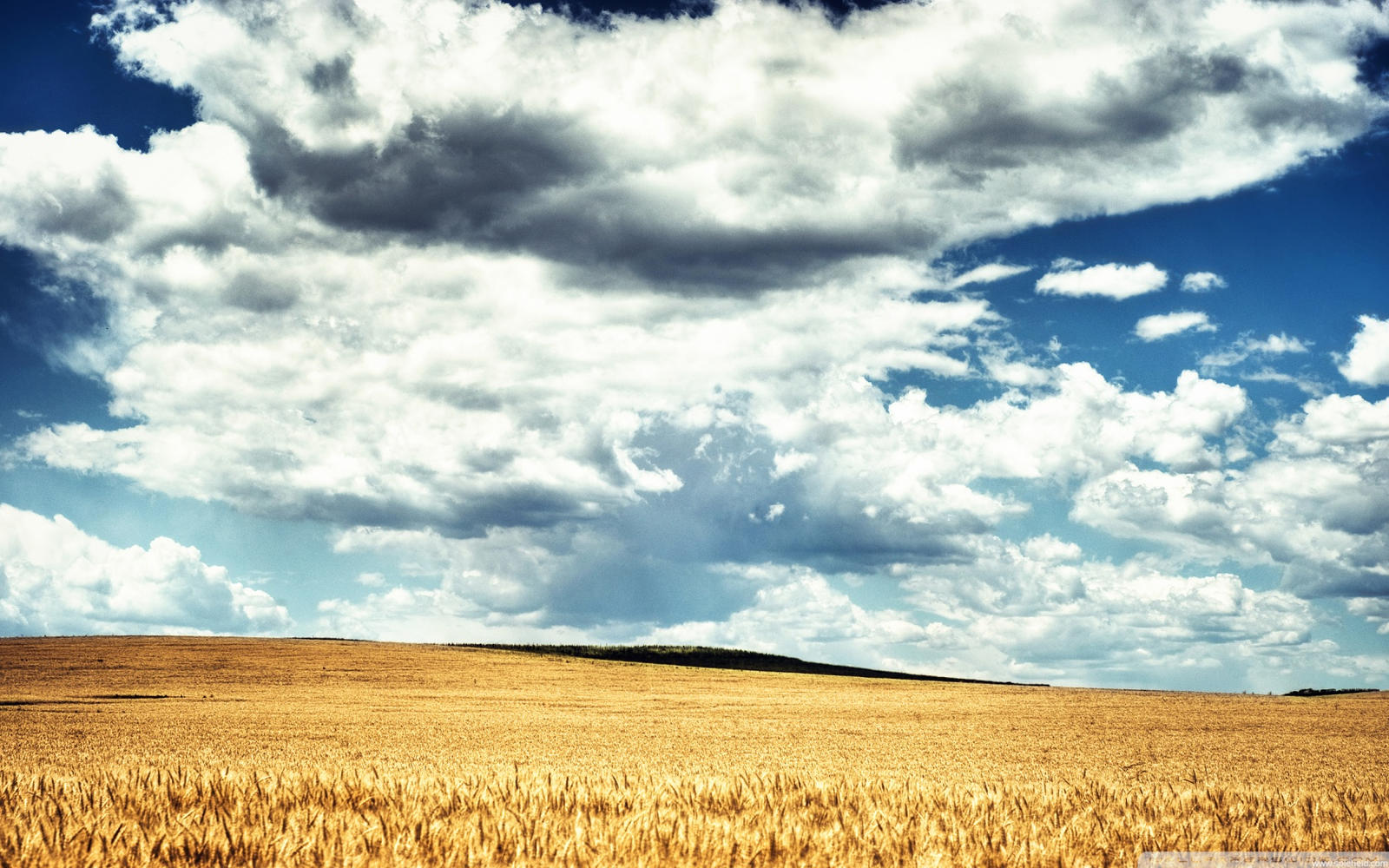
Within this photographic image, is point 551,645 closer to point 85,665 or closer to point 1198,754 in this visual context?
point 85,665

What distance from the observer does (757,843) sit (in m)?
7.55

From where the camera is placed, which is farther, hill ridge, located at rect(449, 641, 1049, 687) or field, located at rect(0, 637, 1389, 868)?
hill ridge, located at rect(449, 641, 1049, 687)

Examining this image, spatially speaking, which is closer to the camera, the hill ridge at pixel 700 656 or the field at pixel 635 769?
the field at pixel 635 769

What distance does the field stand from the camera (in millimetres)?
7570

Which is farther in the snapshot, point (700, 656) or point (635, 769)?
point (700, 656)

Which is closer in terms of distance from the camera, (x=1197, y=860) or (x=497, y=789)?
(x=1197, y=860)

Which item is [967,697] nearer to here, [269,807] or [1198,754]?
[1198,754]

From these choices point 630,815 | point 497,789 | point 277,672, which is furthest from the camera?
point 277,672

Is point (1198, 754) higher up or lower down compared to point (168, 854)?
lower down

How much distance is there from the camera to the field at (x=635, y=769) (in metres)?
7.57

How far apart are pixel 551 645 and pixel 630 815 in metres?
103

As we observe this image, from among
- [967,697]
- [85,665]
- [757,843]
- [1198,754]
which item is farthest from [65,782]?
[85,665]

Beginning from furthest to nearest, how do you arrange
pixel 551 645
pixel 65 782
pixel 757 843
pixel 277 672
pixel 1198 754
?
pixel 551 645 < pixel 277 672 < pixel 1198 754 < pixel 65 782 < pixel 757 843

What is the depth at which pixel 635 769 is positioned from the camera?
18891 millimetres
